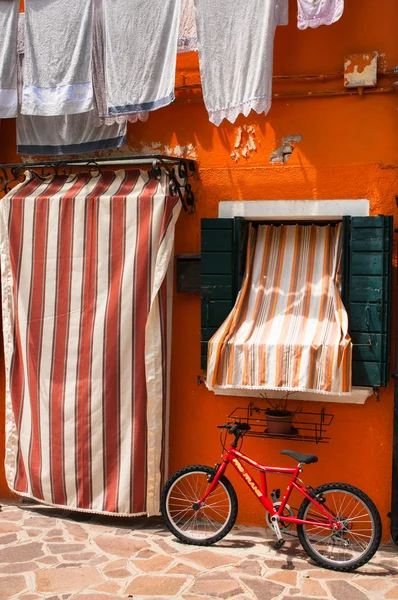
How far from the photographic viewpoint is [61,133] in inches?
296

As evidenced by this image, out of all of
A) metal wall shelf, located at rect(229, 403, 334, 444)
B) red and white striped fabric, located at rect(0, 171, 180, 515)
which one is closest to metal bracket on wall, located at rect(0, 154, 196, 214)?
red and white striped fabric, located at rect(0, 171, 180, 515)

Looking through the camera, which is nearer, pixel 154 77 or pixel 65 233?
pixel 154 77

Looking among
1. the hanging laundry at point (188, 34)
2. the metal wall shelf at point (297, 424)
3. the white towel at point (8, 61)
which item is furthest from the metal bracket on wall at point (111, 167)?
the metal wall shelf at point (297, 424)

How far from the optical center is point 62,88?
699 cm

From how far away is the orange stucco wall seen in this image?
6.68 metres

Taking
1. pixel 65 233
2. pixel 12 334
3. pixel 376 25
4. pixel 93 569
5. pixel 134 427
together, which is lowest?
pixel 93 569

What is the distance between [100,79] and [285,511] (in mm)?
4112

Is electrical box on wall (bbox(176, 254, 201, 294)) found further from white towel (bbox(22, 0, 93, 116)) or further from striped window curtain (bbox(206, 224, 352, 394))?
white towel (bbox(22, 0, 93, 116))

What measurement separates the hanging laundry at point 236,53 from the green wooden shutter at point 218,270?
979 mm

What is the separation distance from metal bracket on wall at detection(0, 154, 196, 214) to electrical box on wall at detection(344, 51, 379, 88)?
1589 millimetres

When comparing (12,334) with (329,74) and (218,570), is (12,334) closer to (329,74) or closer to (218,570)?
(218,570)

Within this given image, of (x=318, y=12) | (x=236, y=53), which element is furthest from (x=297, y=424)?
(x=318, y=12)

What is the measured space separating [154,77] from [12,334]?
278 centimetres

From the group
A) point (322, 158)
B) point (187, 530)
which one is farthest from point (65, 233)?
point (187, 530)
